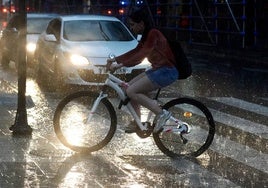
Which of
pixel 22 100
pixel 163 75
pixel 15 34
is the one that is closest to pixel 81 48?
pixel 22 100

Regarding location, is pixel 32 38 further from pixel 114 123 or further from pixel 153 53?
pixel 153 53

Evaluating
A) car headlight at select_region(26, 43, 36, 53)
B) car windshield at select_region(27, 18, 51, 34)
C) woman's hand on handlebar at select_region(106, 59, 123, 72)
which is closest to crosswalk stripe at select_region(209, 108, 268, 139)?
woman's hand on handlebar at select_region(106, 59, 123, 72)

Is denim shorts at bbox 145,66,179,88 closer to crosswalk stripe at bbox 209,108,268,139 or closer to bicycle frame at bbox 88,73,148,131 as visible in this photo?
bicycle frame at bbox 88,73,148,131

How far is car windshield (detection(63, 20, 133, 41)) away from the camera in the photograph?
602 inches

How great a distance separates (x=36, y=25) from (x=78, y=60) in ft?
22.1

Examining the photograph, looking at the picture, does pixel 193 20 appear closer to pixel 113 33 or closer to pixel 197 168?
pixel 113 33

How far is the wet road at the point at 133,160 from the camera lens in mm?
6973

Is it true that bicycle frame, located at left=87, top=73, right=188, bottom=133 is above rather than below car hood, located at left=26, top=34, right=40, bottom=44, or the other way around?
above

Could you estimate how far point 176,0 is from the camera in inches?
1250

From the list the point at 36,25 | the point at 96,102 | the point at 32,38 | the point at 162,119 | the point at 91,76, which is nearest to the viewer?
the point at 162,119

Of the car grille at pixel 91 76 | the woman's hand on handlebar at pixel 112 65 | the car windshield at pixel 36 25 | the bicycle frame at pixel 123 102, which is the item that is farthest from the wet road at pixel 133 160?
the car windshield at pixel 36 25

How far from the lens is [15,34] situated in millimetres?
19688

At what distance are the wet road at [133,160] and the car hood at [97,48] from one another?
88.7 inches

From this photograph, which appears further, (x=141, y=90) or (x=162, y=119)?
(x=162, y=119)
